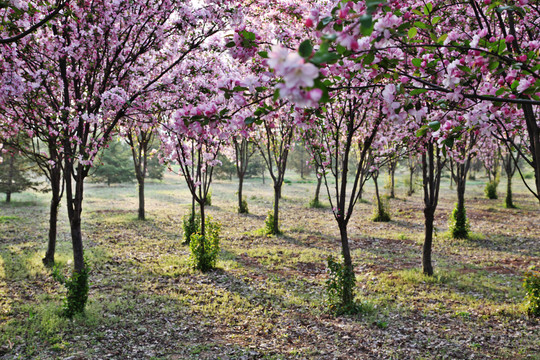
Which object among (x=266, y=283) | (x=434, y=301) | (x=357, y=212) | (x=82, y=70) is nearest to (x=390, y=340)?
(x=434, y=301)

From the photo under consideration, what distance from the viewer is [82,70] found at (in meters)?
4.91

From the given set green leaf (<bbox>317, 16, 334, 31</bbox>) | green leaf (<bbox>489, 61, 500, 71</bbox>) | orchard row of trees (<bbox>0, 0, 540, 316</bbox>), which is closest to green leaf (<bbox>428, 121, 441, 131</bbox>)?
orchard row of trees (<bbox>0, 0, 540, 316</bbox>)

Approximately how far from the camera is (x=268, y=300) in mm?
6133

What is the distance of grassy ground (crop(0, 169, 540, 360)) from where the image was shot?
450cm

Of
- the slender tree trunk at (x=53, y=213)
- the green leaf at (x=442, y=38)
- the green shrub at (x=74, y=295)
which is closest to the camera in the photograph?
the green leaf at (x=442, y=38)

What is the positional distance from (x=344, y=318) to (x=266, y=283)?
203 cm

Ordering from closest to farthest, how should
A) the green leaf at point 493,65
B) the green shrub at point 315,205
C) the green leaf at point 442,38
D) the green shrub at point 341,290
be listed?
1. the green leaf at point 493,65
2. the green leaf at point 442,38
3. the green shrub at point 341,290
4. the green shrub at point 315,205

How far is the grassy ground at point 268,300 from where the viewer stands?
4496 millimetres

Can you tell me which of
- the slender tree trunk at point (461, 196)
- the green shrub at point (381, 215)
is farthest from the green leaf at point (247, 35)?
the green shrub at point (381, 215)

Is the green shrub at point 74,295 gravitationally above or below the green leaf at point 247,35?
below

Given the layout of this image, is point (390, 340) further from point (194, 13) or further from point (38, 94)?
point (38, 94)

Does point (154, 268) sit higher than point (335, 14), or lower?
lower

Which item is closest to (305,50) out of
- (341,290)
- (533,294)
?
(341,290)

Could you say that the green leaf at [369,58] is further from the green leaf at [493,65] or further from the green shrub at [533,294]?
the green shrub at [533,294]
